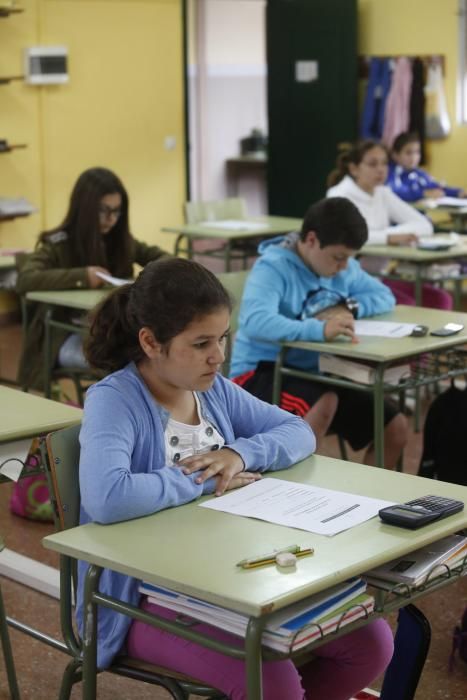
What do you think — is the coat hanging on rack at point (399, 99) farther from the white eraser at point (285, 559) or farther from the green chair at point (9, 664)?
the white eraser at point (285, 559)

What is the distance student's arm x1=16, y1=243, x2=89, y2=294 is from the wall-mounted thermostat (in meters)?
3.72

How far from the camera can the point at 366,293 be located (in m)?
4.06

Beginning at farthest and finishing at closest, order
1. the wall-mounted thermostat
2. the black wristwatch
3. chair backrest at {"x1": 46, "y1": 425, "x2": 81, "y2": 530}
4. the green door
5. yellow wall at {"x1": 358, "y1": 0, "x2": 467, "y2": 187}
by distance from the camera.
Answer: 1. the green door
2. yellow wall at {"x1": 358, "y1": 0, "x2": 467, "y2": 187}
3. the wall-mounted thermostat
4. the black wristwatch
5. chair backrest at {"x1": 46, "y1": 425, "x2": 81, "y2": 530}

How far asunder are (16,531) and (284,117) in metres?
6.88

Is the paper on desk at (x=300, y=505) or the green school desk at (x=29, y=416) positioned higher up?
the green school desk at (x=29, y=416)

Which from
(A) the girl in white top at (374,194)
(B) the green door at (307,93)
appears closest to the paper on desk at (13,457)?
(A) the girl in white top at (374,194)

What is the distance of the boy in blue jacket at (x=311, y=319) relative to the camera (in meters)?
3.62

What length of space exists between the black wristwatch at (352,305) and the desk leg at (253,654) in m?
2.33

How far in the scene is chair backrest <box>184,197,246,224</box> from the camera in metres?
7.20

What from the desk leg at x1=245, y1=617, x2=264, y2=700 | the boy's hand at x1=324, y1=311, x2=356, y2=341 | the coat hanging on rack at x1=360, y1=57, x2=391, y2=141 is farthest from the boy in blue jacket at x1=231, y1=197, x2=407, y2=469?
the coat hanging on rack at x1=360, y1=57, x2=391, y2=141

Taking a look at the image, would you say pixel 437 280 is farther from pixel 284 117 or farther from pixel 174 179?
pixel 284 117

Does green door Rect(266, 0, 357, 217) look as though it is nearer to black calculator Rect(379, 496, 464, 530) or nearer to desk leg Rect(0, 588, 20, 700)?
desk leg Rect(0, 588, 20, 700)

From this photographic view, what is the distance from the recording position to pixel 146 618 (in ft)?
5.95

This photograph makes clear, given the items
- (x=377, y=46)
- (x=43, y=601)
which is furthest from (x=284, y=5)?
(x=43, y=601)
